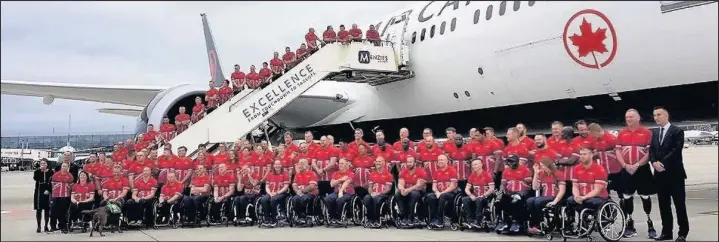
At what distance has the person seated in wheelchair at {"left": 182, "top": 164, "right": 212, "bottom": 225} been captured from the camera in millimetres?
9359

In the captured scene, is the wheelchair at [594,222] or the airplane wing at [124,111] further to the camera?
the airplane wing at [124,111]

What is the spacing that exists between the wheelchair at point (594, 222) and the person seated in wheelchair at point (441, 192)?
1.58 metres

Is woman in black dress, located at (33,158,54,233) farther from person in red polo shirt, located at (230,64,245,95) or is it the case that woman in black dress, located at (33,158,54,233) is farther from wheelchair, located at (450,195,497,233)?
wheelchair, located at (450,195,497,233)

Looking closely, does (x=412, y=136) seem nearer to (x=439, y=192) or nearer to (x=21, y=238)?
(x=439, y=192)

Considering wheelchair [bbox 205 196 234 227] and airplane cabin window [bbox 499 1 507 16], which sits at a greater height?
airplane cabin window [bbox 499 1 507 16]

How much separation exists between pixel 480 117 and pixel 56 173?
8.08 meters

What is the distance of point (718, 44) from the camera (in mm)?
→ 3189

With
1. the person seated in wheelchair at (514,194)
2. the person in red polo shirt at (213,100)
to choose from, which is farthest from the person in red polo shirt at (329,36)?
the person seated in wheelchair at (514,194)

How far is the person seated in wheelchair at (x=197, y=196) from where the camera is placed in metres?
9.36

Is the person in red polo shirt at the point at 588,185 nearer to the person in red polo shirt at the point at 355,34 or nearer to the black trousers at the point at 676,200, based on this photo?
the black trousers at the point at 676,200

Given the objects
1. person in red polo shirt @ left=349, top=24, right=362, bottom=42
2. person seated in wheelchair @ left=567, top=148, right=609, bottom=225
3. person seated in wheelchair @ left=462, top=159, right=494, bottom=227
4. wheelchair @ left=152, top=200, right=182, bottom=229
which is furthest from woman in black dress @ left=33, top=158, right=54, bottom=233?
person seated in wheelchair @ left=567, top=148, right=609, bottom=225

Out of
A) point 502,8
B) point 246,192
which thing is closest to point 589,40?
point 502,8

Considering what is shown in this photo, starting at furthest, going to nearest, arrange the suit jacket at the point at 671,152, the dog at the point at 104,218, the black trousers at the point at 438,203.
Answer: the dog at the point at 104,218, the black trousers at the point at 438,203, the suit jacket at the point at 671,152

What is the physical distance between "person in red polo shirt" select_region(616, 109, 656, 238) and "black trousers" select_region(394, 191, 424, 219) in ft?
8.55
